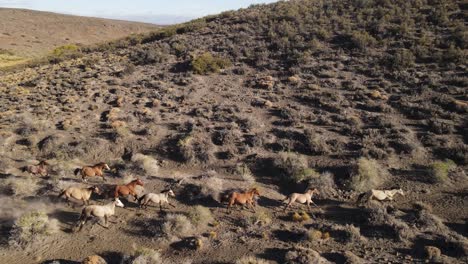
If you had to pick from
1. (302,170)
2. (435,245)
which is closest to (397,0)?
(302,170)

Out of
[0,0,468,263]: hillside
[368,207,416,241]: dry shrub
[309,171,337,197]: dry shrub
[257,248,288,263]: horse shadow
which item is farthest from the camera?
[309,171,337,197]: dry shrub

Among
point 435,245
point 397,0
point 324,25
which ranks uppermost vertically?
→ point 397,0

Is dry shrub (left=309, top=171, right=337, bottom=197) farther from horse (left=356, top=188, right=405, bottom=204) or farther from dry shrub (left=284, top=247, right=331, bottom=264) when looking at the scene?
dry shrub (left=284, top=247, right=331, bottom=264)

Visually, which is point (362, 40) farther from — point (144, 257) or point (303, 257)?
point (144, 257)

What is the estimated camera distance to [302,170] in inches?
706

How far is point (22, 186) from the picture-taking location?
53.9 ft

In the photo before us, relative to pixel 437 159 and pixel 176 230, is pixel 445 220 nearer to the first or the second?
pixel 437 159

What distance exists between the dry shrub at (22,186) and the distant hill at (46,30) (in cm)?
6041

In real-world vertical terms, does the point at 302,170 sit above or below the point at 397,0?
below

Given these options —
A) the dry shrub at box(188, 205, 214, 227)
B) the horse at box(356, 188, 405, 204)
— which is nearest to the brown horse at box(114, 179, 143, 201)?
the dry shrub at box(188, 205, 214, 227)

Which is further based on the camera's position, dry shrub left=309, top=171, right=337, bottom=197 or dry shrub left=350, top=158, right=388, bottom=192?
dry shrub left=350, top=158, right=388, bottom=192

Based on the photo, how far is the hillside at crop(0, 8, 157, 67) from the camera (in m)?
78.0

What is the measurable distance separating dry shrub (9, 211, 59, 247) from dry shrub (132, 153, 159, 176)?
5375 millimetres

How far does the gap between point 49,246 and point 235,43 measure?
29117 millimetres
